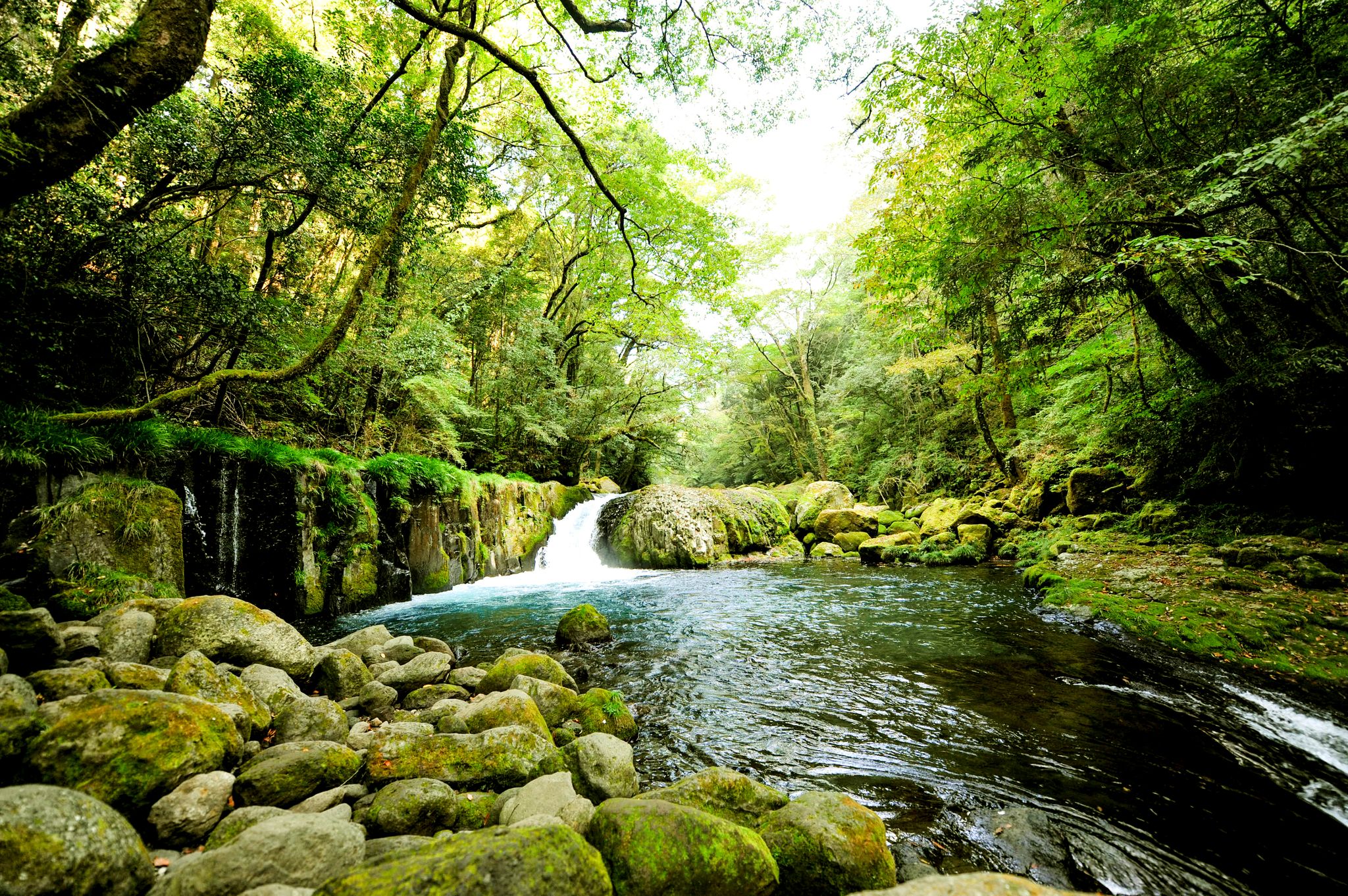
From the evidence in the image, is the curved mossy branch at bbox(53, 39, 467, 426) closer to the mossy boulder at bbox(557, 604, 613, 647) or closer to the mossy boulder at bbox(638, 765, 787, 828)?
the mossy boulder at bbox(557, 604, 613, 647)

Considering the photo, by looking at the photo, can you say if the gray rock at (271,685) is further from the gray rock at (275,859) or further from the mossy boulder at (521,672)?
the gray rock at (275,859)

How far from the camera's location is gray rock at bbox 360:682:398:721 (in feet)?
12.4

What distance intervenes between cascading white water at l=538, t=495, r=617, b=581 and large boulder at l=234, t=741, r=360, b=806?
30.1 ft

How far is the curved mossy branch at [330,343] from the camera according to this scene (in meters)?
4.88

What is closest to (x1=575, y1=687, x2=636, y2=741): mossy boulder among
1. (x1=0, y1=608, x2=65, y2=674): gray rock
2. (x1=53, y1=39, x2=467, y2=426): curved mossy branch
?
(x1=0, y1=608, x2=65, y2=674): gray rock

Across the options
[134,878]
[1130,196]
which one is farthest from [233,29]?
[1130,196]

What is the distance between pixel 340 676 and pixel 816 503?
585 inches

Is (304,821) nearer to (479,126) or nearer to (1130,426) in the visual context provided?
(1130,426)

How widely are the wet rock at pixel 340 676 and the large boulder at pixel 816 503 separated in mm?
13700

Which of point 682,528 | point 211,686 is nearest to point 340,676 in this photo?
point 211,686

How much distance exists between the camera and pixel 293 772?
8.18 ft

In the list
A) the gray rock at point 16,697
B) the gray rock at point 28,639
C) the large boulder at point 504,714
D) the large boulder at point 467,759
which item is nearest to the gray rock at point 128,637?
the gray rock at point 28,639

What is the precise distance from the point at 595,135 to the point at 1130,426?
1361 cm

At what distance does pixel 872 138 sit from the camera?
7477 millimetres
